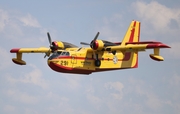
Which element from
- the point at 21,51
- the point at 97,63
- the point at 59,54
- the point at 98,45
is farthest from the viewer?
the point at 21,51

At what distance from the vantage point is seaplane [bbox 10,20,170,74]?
51906 mm

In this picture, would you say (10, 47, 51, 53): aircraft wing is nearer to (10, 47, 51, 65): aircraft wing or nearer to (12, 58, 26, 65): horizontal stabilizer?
(10, 47, 51, 65): aircraft wing

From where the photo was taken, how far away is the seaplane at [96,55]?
2044 inches

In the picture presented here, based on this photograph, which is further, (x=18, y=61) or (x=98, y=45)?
(x=18, y=61)

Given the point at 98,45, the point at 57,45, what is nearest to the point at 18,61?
the point at 57,45

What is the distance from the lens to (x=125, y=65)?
2279 inches

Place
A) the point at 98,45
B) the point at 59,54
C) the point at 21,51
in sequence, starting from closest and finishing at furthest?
the point at 59,54, the point at 98,45, the point at 21,51

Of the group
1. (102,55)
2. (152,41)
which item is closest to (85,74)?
(102,55)

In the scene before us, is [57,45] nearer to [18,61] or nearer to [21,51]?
[21,51]

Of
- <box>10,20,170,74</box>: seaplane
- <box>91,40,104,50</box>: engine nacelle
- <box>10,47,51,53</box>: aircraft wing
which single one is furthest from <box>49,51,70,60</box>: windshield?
<box>10,47,51,53</box>: aircraft wing

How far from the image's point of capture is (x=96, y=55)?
54406 mm

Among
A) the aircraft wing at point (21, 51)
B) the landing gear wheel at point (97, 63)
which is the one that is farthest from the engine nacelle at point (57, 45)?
the landing gear wheel at point (97, 63)

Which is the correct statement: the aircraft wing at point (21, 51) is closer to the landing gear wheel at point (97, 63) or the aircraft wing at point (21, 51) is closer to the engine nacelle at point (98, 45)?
the landing gear wheel at point (97, 63)

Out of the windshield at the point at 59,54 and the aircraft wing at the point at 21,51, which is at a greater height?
the aircraft wing at the point at 21,51
